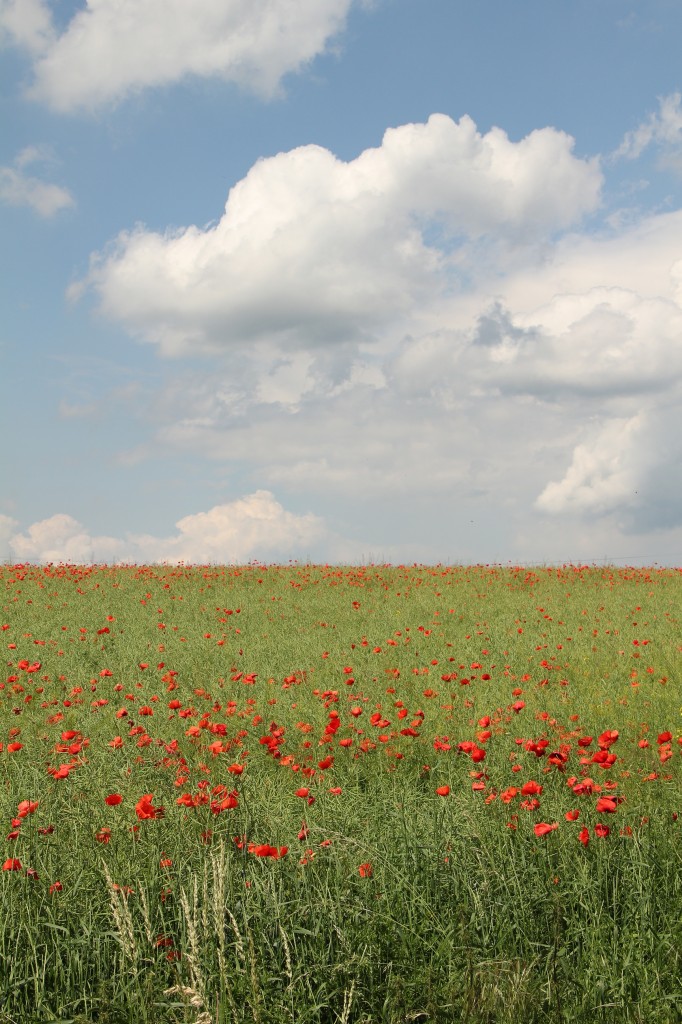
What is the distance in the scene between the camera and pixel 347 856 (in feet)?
14.0

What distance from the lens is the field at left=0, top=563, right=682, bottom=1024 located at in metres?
3.60

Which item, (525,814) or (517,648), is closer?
(525,814)

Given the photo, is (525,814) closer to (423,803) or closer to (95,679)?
(423,803)

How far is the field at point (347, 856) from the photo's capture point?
3604 mm

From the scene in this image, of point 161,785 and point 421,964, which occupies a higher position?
point 161,785

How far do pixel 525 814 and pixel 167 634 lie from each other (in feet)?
32.2

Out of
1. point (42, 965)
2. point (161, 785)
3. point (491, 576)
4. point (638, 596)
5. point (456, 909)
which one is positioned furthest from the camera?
point (491, 576)

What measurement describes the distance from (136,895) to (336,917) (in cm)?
98

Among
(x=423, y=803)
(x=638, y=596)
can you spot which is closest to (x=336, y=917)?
(x=423, y=803)

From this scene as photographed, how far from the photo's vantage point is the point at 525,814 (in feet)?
16.2

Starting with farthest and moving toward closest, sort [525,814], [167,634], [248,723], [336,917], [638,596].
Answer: [638,596] < [167,634] < [248,723] < [525,814] < [336,917]

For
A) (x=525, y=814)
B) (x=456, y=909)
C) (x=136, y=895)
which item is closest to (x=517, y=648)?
(x=525, y=814)

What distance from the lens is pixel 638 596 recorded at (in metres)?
18.6

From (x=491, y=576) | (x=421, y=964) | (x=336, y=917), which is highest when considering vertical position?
(x=491, y=576)
